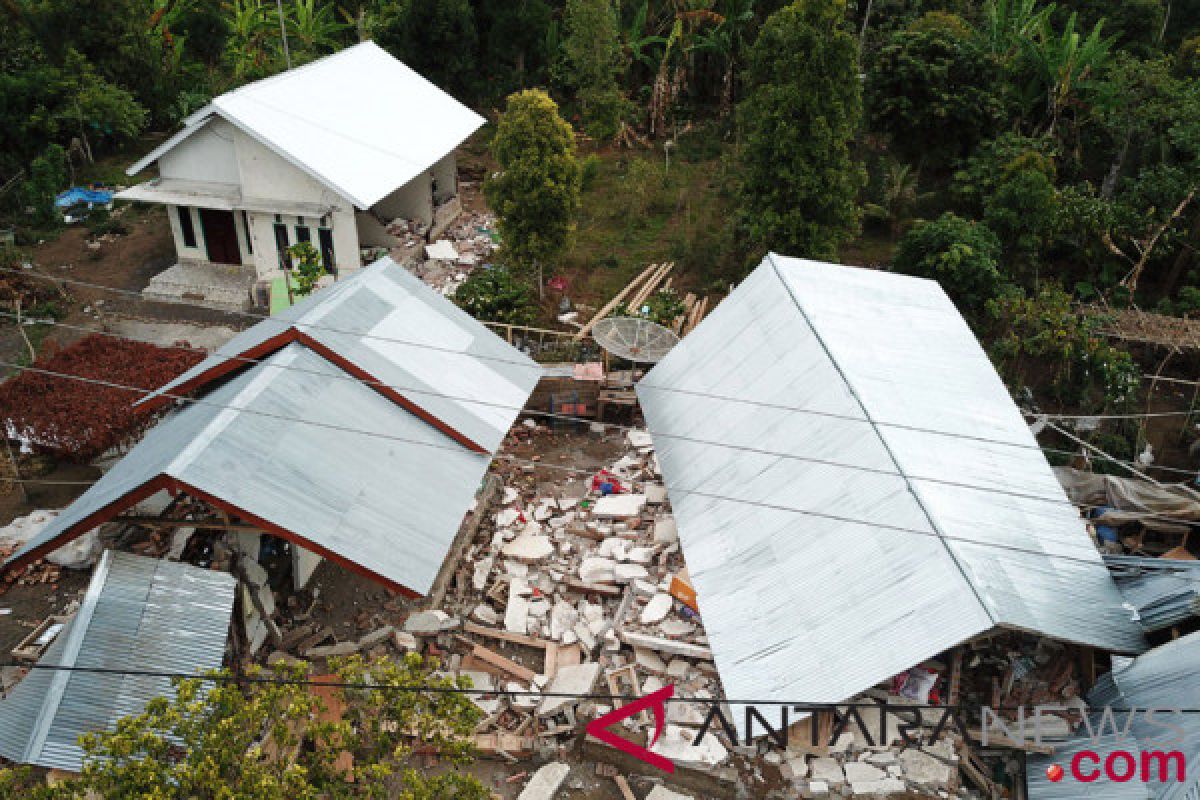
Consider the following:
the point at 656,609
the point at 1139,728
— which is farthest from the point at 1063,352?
the point at 656,609

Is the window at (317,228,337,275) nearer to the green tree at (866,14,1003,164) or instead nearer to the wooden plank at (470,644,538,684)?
the wooden plank at (470,644,538,684)

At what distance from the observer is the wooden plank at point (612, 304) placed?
79.2ft

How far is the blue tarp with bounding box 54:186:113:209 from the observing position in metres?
32.0

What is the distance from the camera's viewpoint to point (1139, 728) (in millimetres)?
13086

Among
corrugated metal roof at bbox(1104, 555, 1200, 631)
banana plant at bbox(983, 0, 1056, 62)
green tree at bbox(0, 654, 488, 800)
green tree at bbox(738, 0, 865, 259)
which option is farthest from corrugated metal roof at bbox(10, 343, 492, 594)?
banana plant at bbox(983, 0, 1056, 62)

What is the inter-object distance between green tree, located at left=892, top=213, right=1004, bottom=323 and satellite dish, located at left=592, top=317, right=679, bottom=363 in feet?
26.3

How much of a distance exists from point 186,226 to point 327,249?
16.5 feet

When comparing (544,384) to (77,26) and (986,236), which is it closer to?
(986,236)

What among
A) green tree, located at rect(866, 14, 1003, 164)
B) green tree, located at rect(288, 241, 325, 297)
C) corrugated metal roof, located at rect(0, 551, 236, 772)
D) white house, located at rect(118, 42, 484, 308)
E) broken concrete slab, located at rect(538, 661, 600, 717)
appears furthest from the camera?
green tree, located at rect(866, 14, 1003, 164)

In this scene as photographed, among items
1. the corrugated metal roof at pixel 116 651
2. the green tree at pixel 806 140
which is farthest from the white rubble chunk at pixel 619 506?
the green tree at pixel 806 140

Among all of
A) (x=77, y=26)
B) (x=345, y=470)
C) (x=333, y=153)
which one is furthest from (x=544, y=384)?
(x=77, y=26)

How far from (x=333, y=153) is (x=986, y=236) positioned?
19441mm

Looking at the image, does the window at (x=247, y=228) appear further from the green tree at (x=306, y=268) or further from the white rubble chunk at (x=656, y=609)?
the white rubble chunk at (x=656, y=609)

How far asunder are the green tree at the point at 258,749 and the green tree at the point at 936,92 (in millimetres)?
27253
